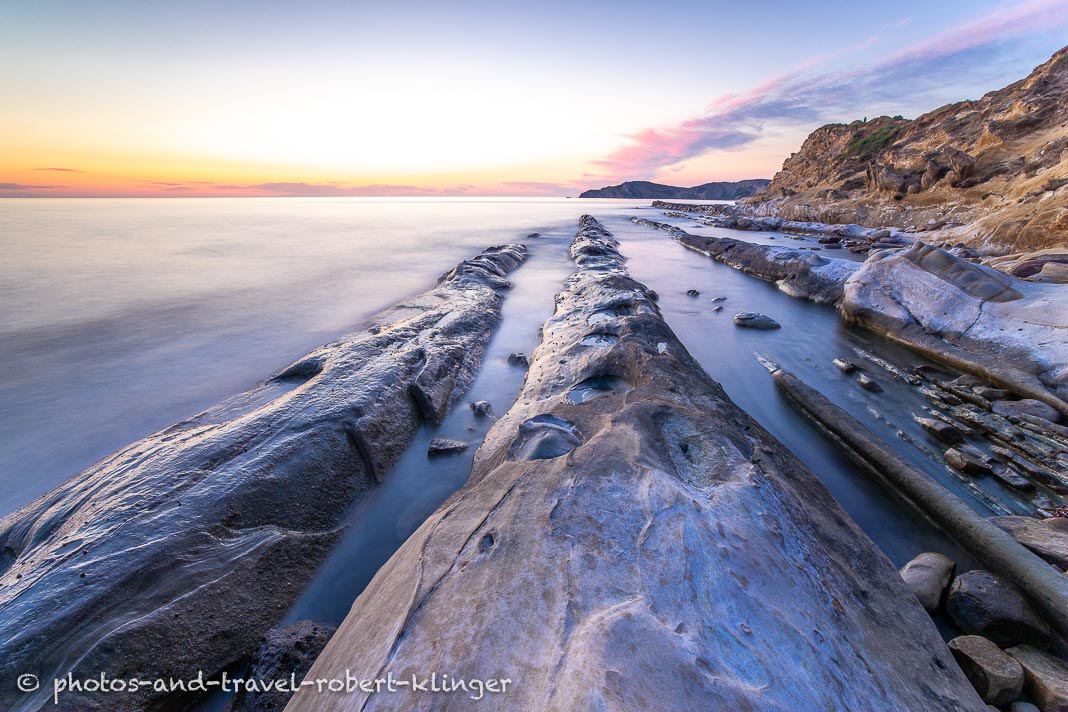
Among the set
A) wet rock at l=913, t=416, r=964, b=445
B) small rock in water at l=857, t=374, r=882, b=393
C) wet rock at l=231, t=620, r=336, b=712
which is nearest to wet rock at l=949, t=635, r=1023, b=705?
wet rock at l=913, t=416, r=964, b=445

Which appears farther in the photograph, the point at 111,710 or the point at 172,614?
the point at 172,614

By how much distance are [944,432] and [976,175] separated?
79.4 ft

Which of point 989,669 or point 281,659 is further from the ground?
point 989,669

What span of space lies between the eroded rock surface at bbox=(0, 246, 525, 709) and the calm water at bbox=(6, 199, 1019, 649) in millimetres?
351

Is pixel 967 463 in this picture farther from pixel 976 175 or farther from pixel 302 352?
pixel 976 175

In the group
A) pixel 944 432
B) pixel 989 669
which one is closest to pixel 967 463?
pixel 944 432

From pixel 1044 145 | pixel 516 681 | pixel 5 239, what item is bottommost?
pixel 5 239

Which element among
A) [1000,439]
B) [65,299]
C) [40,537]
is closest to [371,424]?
[40,537]

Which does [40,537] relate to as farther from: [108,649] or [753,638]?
[753,638]

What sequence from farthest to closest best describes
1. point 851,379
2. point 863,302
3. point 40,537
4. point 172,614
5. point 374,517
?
point 863,302 → point 851,379 → point 374,517 → point 40,537 → point 172,614

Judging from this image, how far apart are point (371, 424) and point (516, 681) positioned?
11.7 ft

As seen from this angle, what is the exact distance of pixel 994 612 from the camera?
2.64 meters

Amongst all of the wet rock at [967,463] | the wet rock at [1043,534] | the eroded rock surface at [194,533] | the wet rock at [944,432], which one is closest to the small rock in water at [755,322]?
the wet rock at [944,432]

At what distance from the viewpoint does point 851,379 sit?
22.2ft
